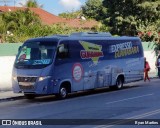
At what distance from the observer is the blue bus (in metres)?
20.6

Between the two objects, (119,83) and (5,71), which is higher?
(5,71)

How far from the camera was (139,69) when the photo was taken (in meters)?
27.7

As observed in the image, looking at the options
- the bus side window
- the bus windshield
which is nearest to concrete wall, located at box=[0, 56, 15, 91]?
the bus windshield

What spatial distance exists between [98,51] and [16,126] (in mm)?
11808

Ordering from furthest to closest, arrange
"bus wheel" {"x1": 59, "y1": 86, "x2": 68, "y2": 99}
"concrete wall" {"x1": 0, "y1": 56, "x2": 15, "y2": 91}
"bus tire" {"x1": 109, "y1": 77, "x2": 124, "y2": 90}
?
1. "concrete wall" {"x1": 0, "y1": 56, "x2": 15, "y2": 91}
2. "bus tire" {"x1": 109, "y1": 77, "x2": 124, "y2": 90}
3. "bus wheel" {"x1": 59, "y1": 86, "x2": 68, "y2": 99}

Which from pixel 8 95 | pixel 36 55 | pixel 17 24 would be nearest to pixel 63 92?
pixel 36 55

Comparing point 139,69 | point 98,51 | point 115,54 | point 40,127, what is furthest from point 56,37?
point 40,127

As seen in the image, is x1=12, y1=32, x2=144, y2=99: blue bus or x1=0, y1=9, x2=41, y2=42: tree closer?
x1=12, y1=32, x2=144, y2=99: blue bus

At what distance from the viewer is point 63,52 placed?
21.3m

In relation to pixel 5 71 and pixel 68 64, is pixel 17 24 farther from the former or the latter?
pixel 68 64

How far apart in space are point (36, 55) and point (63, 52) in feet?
3.89

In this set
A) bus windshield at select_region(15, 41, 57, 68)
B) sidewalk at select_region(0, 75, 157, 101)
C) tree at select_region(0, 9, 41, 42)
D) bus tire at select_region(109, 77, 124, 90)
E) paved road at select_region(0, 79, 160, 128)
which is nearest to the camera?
paved road at select_region(0, 79, 160, 128)

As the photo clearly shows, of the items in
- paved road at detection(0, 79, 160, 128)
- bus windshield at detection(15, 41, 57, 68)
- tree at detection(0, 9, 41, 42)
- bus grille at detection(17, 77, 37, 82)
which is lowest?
paved road at detection(0, 79, 160, 128)

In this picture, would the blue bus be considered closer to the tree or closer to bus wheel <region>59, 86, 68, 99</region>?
bus wheel <region>59, 86, 68, 99</region>
